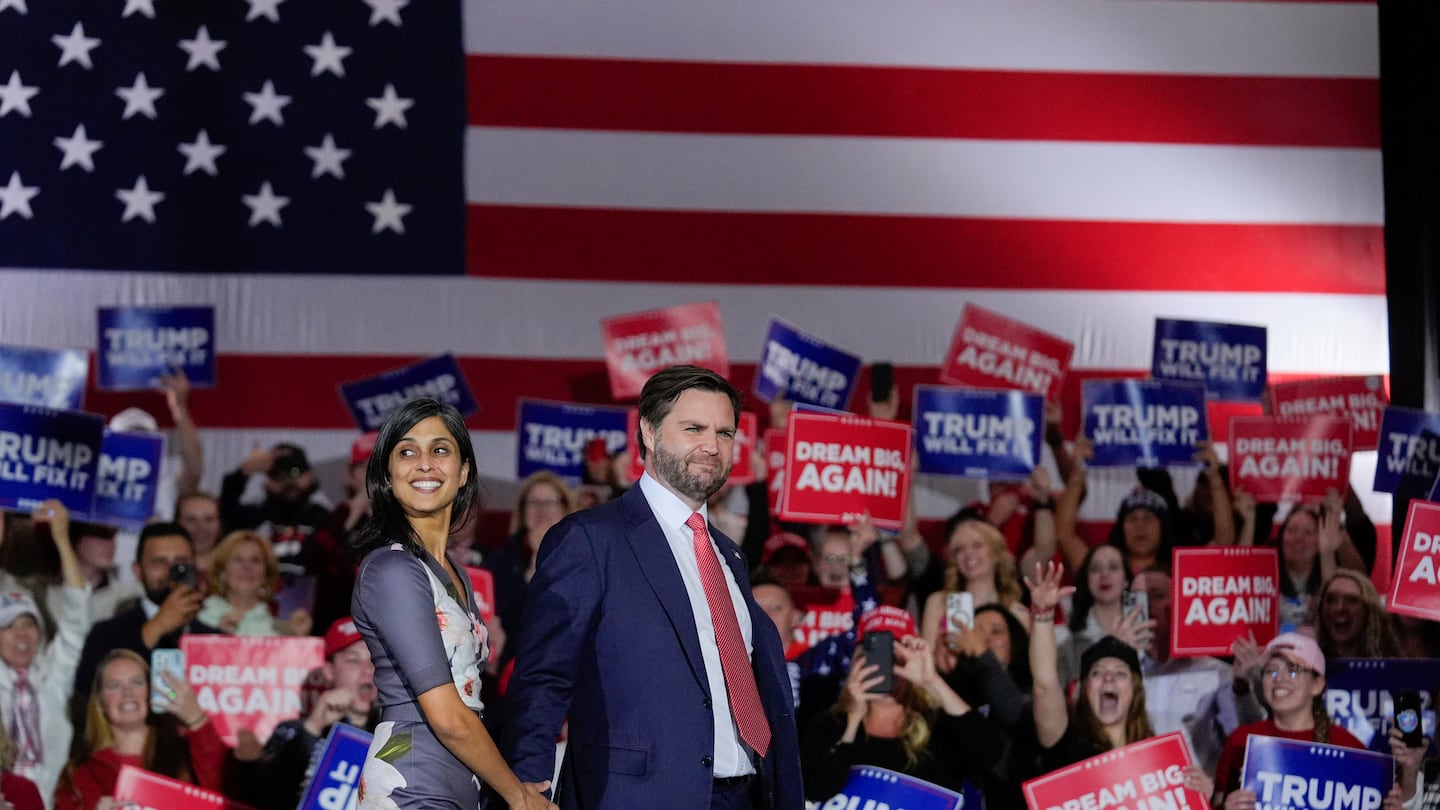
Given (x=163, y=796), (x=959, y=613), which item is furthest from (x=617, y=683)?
(x=959, y=613)

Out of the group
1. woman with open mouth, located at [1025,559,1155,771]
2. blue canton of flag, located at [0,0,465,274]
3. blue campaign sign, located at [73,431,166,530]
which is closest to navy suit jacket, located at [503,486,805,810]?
woman with open mouth, located at [1025,559,1155,771]

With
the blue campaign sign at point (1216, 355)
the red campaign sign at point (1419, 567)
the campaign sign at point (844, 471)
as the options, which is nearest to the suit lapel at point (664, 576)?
the campaign sign at point (844, 471)

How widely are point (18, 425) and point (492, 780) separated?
379cm

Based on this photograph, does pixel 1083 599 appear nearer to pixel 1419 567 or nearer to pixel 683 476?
pixel 1419 567

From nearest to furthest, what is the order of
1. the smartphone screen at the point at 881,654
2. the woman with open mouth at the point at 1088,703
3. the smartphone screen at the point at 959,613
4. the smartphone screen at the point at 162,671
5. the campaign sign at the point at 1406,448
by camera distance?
the smartphone screen at the point at 881,654
the woman with open mouth at the point at 1088,703
the smartphone screen at the point at 162,671
the smartphone screen at the point at 959,613
the campaign sign at the point at 1406,448

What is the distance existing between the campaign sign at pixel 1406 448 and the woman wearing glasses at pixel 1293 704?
1497 millimetres

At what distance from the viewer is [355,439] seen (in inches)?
282

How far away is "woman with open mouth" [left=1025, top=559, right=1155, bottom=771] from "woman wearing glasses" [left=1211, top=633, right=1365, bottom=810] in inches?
9.8

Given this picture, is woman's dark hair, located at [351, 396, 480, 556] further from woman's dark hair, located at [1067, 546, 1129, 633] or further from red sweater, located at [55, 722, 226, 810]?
woman's dark hair, located at [1067, 546, 1129, 633]

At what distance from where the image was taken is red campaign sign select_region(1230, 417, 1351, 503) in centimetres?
609

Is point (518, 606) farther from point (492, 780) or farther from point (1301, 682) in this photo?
point (492, 780)

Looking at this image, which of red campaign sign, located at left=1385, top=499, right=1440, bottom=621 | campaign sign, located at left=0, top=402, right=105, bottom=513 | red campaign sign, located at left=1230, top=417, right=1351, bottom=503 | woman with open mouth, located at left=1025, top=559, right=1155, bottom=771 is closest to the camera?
woman with open mouth, located at left=1025, top=559, right=1155, bottom=771

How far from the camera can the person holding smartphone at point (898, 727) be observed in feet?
14.0

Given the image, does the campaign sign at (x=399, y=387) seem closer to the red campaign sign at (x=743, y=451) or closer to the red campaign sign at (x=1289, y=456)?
the red campaign sign at (x=743, y=451)
